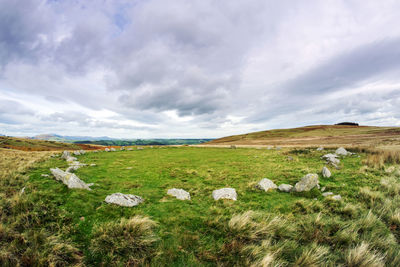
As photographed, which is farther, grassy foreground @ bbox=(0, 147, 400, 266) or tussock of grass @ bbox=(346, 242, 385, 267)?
grassy foreground @ bbox=(0, 147, 400, 266)

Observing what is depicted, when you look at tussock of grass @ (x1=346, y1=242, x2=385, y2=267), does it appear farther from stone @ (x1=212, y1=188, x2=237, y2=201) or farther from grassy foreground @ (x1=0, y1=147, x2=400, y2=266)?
stone @ (x1=212, y1=188, x2=237, y2=201)

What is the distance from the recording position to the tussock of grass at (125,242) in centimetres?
410

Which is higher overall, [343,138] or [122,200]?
[122,200]

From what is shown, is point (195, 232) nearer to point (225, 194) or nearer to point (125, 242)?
point (125, 242)

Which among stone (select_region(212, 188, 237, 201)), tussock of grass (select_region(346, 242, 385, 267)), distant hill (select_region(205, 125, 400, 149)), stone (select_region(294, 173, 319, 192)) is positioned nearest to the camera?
tussock of grass (select_region(346, 242, 385, 267))

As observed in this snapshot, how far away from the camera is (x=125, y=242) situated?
14.4ft

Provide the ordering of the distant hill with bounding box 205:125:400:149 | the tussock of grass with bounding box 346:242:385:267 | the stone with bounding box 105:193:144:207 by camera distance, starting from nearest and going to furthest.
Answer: the tussock of grass with bounding box 346:242:385:267 → the stone with bounding box 105:193:144:207 → the distant hill with bounding box 205:125:400:149

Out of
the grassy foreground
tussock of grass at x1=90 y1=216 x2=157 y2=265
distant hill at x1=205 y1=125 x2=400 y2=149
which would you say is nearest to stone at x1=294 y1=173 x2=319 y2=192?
the grassy foreground

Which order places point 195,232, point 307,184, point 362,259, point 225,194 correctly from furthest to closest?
1. point 307,184
2. point 225,194
3. point 195,232
4. point 362,259

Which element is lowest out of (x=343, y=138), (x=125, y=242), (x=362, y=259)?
(x=343, y=138)

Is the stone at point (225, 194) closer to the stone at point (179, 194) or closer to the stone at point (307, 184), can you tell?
the stone at point (179, 194)

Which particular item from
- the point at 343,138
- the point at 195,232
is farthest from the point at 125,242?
the point at 343,138

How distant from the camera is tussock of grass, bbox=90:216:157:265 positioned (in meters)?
4.10

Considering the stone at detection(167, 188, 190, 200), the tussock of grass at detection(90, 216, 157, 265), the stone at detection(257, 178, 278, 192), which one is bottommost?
the stone at detection(257, 178, 278, 192)
